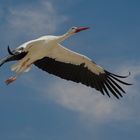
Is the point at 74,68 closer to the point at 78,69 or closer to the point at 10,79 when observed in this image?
the point at 78,69

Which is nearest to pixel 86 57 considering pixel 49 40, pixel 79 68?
pixel 79 68

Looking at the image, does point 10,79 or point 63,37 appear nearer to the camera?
point 63,37

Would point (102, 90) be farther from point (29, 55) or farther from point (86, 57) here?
point (29, 55)

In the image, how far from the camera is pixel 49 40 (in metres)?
21.8

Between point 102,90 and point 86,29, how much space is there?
A: 2049 millimetres

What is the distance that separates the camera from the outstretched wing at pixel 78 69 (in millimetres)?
23141

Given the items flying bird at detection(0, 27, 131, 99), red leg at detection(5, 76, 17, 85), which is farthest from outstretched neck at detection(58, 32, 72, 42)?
red leg at detection(5, 76, 17, 85)

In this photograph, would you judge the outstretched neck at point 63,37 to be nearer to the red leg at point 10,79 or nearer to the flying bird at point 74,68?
the flying bird at point 74,68

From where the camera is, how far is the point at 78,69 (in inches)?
925

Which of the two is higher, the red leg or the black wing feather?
the black wing feather

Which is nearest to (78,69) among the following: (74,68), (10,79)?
(74,68)

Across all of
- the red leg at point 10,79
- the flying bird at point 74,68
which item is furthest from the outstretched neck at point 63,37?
the red leg at point 10,79

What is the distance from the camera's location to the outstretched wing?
23141 millimetres

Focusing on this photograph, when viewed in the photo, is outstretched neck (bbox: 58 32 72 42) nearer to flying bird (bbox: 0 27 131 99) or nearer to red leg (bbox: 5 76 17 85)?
flying bird (bbox: 0 27 131 99)
